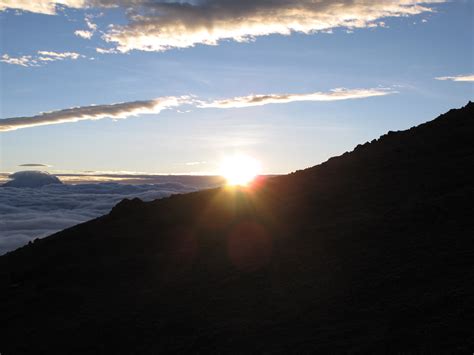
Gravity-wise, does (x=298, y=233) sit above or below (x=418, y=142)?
below

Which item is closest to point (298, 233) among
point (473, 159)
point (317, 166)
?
point (473, 159)

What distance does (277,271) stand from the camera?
63.2 feet

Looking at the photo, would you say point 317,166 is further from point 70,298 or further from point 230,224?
point 70,298

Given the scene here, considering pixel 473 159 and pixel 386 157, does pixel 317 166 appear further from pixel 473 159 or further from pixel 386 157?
pixel 473 159

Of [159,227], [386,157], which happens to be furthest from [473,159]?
[159,227]

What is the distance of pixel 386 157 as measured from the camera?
33.4 meters

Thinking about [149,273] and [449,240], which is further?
[149,273]

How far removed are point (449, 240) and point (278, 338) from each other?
8.51 m

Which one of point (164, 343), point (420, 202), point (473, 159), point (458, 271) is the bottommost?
point (164, 343)

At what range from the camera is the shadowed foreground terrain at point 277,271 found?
13.8 metres

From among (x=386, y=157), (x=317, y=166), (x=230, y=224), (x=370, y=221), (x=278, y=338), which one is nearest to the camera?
(x=278, y=338)

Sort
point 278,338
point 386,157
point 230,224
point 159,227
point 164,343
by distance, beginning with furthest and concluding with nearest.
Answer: point 386,157 → point 159,227 → point 230,224 → point 164,343 → point 278,338

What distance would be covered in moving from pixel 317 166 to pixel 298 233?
15.3 metres

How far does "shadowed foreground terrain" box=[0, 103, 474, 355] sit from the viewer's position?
13758mm
